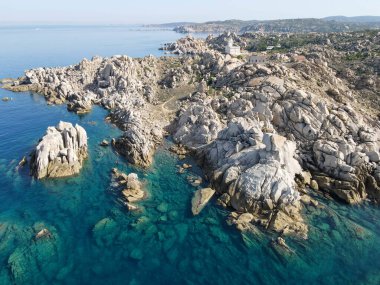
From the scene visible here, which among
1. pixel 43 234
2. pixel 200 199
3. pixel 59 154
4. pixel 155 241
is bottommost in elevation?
pixel 155 241

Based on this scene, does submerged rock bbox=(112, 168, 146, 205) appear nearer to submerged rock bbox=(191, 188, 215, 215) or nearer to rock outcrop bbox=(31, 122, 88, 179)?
submerged rock bbox=(191, 188, 215, 215)

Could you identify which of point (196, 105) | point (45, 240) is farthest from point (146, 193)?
point (196, 105)

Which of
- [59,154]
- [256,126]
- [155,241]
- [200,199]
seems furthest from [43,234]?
[256,126]

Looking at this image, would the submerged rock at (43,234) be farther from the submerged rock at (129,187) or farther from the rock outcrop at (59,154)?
the rock outcrop at (59,154)

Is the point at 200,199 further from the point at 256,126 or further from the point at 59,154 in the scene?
the point at 59,154

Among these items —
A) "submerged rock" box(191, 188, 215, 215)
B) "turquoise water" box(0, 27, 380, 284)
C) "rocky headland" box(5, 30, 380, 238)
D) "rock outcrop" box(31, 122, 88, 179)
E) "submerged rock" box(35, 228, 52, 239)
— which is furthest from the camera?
"rock outcrop" box(31, 122, 88, 179)

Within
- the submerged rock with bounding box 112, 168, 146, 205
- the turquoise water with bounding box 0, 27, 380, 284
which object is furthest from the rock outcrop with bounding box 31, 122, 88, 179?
the submerged rock with bounding box 112, 168, 146, 205

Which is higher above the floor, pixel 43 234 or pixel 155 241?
pixel 43 234
